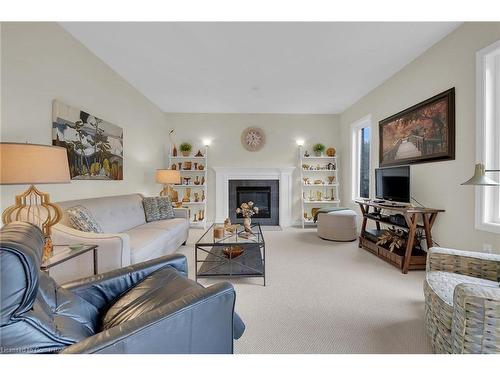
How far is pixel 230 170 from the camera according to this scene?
5.36m

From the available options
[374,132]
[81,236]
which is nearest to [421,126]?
[374,132]

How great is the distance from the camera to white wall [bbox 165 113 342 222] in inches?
211

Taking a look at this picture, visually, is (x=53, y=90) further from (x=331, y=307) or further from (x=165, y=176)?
(x=331, y=307)

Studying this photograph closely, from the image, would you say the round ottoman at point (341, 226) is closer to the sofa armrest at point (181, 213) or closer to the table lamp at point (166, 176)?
the sofa armrest at point (181, 213)

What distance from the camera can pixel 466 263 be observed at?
1654 millimetres

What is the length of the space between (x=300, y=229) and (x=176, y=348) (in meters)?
4.38

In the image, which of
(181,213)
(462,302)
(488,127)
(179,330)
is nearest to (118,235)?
(179,330)

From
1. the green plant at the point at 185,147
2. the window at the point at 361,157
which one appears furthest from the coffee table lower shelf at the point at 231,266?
the green plant at the point at 185,147

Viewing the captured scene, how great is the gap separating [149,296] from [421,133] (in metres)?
3.55

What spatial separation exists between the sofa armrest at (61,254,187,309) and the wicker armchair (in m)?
1.71

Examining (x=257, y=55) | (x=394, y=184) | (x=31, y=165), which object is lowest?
(x=394, y=184)

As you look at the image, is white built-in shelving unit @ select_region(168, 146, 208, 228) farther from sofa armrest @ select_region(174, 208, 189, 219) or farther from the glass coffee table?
the glass coffee table

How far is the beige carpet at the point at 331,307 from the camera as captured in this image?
5.00 feet

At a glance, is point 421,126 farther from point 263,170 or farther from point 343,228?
point 263,170
